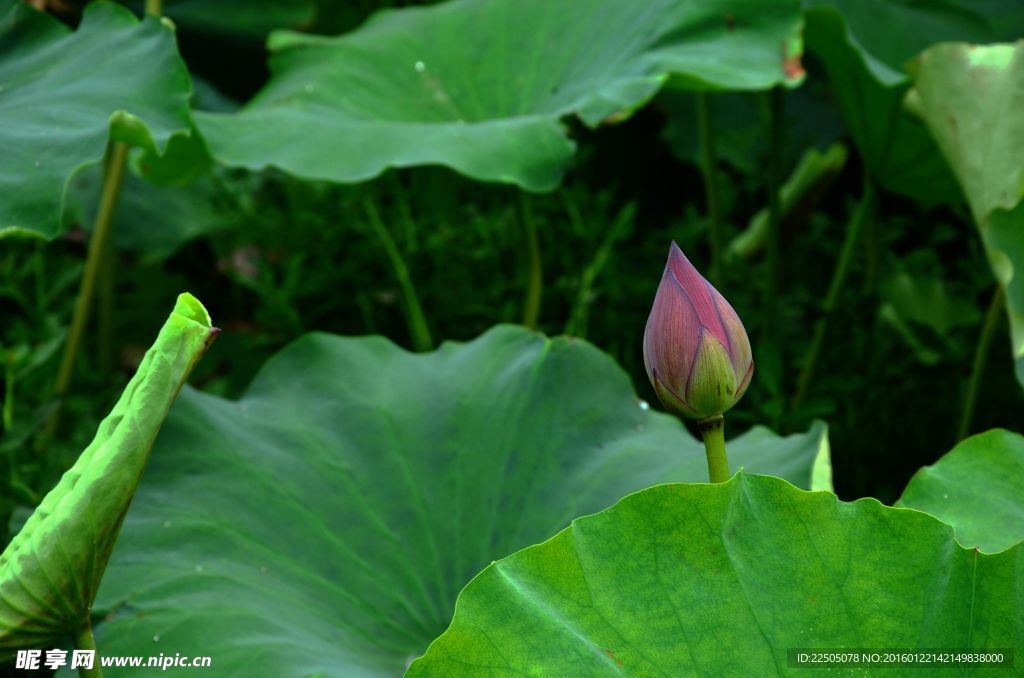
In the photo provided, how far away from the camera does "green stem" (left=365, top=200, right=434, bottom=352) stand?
1.56 meters

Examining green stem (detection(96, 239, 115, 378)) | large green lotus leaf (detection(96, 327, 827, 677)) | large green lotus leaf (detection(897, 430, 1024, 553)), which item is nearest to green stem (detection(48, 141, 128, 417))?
green stem (detection(96, 239, 115, 378))

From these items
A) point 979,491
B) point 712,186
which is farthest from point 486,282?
point 979,491

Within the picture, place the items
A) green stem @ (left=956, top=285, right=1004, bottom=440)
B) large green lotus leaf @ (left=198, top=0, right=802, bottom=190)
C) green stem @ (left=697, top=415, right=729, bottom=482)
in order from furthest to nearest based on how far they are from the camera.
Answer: green stem @ (left=956, top=285, right=1004, bottom=440) < large green lotus leaf @ (left=198, top=0, right=802, bottom=190) < green stem @ (left=697, top=415, right=729, bottom=482)

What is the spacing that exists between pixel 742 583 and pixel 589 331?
1.08m

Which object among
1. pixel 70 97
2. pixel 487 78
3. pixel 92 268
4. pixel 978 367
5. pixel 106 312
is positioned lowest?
pixel 106 312

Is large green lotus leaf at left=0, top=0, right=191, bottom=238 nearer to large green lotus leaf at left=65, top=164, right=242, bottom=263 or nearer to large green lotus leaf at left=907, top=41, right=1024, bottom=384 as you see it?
large green lotus leaf at left=65, top=164, right=242, bottom=263

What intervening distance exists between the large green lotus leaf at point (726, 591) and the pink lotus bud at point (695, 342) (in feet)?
0.18

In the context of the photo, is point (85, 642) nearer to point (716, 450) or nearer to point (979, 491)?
point (716, 450)

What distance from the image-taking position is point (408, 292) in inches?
62.2

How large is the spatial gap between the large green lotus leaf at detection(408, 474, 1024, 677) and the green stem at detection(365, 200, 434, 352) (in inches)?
36.4

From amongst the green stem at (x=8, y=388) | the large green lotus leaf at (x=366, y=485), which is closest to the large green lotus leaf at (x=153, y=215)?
the green stem at (x=8, y=388)

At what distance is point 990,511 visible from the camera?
2.67ft

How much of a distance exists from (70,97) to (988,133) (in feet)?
3.16

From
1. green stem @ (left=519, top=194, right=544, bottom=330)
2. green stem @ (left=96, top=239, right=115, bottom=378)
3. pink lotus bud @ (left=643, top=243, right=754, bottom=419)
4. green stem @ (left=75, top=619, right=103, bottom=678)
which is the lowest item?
green stem @ (left=96, top=239, right=115, bottom=378)
